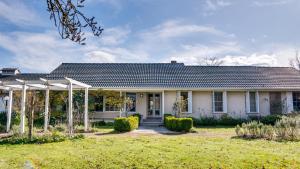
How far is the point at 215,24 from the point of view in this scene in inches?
521

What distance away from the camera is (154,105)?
24516 millimetres

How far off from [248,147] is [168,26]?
625 centimetres

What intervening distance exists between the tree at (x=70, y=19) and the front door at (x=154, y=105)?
20475 millimetres

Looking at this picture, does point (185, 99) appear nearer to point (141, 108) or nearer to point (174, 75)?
point (174, 75)

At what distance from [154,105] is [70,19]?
2064 cm

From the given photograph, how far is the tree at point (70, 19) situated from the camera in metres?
4.03

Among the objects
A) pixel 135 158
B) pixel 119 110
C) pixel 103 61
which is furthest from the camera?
pixel 103 61

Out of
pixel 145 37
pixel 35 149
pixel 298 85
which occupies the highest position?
pixel 145 37

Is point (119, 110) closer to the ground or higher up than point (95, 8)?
closer to the ground

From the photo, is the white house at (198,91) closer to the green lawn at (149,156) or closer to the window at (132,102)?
the window at (132,102)

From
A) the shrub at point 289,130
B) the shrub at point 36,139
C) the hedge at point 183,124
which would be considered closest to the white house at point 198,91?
the hedge at point 183,124

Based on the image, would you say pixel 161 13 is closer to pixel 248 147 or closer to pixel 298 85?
pixel 248 147

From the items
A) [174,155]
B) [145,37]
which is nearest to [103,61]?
[145,37]

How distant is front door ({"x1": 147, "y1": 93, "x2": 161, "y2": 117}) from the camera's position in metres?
24.5
